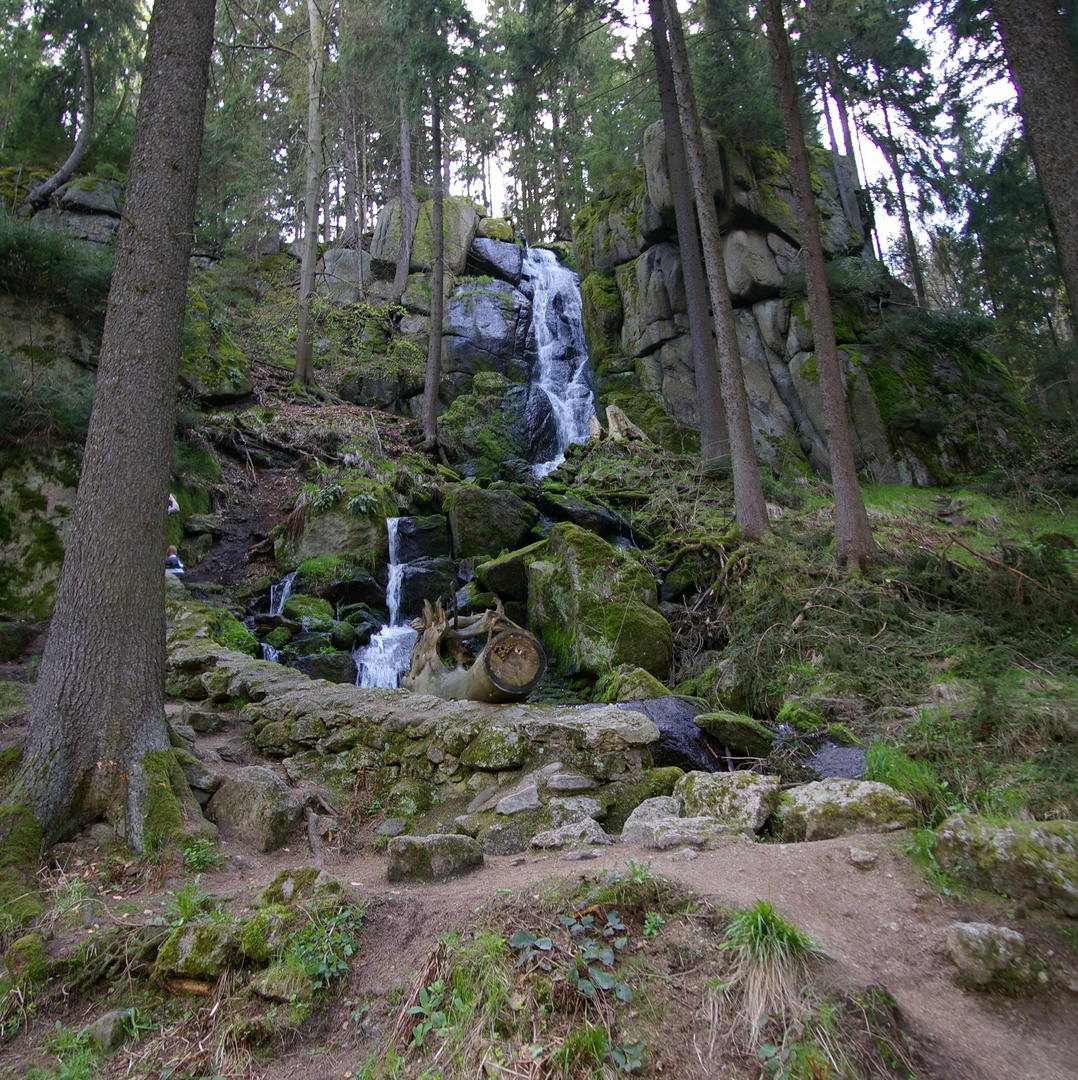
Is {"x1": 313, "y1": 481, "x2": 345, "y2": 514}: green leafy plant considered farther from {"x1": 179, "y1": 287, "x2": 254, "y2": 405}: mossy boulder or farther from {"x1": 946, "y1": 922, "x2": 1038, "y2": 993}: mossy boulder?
{"x1": 946, "y1": 922, "x2": 1038, "y2": 993}: mossy boulder

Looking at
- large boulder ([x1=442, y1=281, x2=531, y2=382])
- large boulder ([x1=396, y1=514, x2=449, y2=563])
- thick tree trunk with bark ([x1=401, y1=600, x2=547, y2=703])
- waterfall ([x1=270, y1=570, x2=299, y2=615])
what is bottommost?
thick tree trunk with bark ([x1=401, y1=600, x2=547, y2=703])

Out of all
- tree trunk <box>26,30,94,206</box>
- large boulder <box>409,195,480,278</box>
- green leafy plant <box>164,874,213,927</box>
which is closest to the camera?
green leafy plant <box>164,874,213,927</box>

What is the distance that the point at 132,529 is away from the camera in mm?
4598

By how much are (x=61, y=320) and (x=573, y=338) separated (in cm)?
1515

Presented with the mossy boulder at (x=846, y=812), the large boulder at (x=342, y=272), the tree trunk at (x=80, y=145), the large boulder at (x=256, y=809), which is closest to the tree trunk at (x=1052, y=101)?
the mossy boulder at (x=846, y=812)

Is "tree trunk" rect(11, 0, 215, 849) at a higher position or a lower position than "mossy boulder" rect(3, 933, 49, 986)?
higher

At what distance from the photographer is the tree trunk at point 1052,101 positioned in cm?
537

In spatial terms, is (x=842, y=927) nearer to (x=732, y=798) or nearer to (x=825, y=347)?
(x=732, y=798)

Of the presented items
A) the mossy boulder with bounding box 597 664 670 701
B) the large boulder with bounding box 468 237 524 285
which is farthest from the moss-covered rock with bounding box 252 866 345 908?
the large boulder with bounding box 468 237 524 285

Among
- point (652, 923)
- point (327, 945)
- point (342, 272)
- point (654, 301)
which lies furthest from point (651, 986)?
point (342, 272)

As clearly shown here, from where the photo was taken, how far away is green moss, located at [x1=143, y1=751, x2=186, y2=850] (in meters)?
4.10

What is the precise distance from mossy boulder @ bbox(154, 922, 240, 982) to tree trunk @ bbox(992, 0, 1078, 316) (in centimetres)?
746

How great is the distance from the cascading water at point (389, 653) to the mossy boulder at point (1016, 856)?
26.7 ft

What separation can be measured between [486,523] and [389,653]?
3.74 meters
